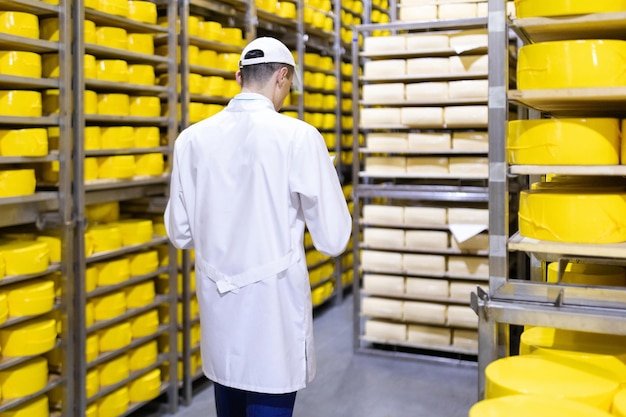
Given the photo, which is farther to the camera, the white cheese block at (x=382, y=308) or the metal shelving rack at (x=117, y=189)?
the white cheese block at (x=382, y=308)

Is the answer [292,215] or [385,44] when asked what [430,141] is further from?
[292,215]

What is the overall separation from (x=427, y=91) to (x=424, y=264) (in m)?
1.22

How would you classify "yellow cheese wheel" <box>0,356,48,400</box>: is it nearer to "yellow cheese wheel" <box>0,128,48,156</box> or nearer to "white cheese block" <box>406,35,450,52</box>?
"yellow cheese wheel" <box>0,128,48,156</box>

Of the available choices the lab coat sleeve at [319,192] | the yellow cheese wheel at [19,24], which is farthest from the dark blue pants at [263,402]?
the yellow cheese wheel at [19,24]

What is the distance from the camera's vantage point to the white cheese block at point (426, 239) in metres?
4.99

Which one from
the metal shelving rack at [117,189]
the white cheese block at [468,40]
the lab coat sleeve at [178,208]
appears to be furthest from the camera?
the white cheese block at [468,40]

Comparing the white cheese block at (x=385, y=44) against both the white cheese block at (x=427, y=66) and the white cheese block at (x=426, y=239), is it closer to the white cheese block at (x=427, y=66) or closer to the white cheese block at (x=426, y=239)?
the white cheese block at (x=427, y=66)

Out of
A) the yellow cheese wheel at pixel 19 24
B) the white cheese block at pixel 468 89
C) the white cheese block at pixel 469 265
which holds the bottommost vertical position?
the white cheese block at pixel 469 265

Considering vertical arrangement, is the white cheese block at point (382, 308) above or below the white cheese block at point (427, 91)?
below

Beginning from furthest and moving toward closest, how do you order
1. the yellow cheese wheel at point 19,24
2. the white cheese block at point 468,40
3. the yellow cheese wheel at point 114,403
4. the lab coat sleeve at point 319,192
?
1. the white cheese block at point 468,40
2. the yellow cheese wheel at point 114,403
3. the yellow cheese wheel at point 19,24
4. the lab coat sleeve at point 319,192

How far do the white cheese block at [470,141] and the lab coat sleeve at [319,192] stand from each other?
2.60 m

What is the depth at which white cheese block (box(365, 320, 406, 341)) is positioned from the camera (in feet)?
16.9

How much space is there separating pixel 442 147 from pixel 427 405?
175 centimetres

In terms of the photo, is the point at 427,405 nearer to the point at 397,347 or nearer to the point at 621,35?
the point at 397,347
